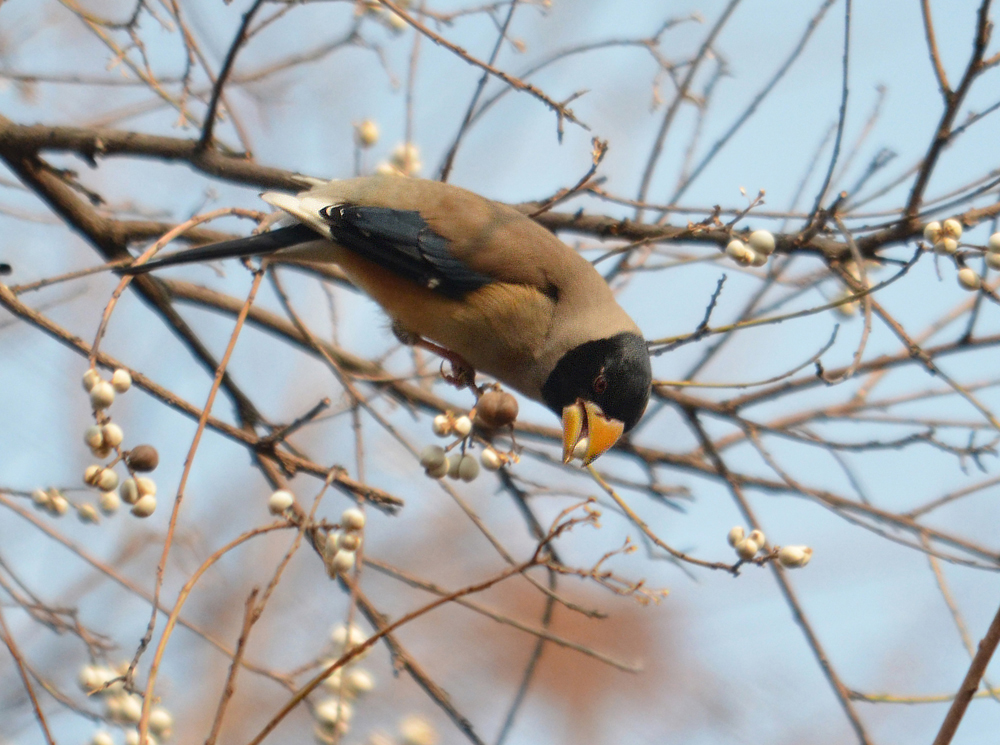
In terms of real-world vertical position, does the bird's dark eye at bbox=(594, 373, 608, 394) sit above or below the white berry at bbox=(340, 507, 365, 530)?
above

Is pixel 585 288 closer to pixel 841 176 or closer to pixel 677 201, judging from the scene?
pixel 677 201

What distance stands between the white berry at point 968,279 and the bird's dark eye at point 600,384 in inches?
40.9

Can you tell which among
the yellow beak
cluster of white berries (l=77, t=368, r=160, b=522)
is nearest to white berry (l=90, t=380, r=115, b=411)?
cluster of white berries (l=77, t=368, r=160, b=522)

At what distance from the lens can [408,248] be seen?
10.6 ft

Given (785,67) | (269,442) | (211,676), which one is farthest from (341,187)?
(211,676)

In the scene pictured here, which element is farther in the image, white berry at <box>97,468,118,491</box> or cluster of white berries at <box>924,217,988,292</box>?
cluster of white berries at <box>924,217,988,292</box>

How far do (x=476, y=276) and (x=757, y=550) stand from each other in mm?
1357

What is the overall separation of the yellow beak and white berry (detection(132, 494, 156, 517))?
1130mm

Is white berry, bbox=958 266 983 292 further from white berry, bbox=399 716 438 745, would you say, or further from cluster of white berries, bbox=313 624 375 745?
white berry, bbox=399 716 438 745

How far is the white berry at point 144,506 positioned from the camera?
2.33 meters

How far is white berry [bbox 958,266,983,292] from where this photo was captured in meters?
2.53

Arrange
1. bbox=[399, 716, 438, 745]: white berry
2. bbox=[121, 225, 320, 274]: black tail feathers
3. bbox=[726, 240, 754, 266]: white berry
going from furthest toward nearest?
bbox=[399, 716, 438, 745]: white berry → bbox=[121, 225, 320, 274]: black tail feathers → bbox=[726, 240, 754, 266]: white berry

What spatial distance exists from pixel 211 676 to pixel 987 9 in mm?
4884

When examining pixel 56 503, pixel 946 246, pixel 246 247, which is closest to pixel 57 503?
pixel 56 503
